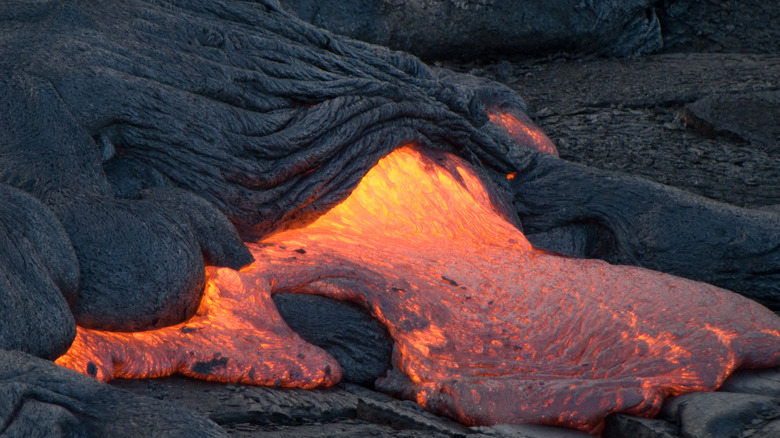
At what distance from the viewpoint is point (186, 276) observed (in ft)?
7.80

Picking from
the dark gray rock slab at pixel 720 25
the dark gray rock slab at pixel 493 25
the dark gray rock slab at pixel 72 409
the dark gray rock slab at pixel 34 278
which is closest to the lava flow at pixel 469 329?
the dark gray rock slab at pixel 34 278

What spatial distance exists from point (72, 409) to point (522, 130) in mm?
3269

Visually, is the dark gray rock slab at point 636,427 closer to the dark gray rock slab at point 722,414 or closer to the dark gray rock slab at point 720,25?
the dark gray rock slab at point 722,414

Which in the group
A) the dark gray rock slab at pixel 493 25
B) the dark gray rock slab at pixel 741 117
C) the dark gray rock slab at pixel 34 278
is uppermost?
the dark gray rock slab at pixel 493 25

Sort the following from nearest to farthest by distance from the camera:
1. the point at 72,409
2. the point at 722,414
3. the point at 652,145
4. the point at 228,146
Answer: the point at 72,409
the point at 722,414
the point at 228,146
the point at 652,145

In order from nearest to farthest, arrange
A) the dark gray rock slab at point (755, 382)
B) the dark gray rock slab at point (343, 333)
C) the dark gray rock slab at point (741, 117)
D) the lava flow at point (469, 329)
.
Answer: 1. the lava flow at point (469, 329)
2. the dark gray rock slab at point (755, 382)
3. the dark gray rock slab at point (343, 333)
4. the dark gray rock slab at point (741, 117)

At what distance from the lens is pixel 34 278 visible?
6.34 feet

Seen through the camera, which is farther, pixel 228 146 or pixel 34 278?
pixel 228 146

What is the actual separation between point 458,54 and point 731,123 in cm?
196

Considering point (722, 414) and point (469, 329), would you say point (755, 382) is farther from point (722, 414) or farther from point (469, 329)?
point (469, 329)

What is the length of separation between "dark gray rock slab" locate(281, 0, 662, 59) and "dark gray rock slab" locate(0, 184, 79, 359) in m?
3.71

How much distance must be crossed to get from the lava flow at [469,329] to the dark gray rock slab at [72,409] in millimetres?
472

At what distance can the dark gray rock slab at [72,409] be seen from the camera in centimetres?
148

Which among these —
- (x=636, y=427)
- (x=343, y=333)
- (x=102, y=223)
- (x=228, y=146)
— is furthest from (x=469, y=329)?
(x=102, y=223)
